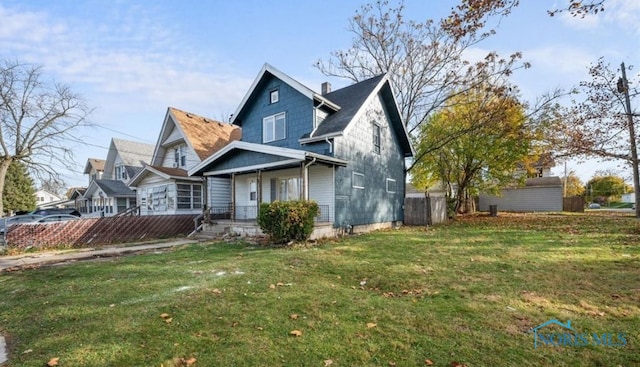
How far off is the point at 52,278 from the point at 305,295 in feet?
19.7

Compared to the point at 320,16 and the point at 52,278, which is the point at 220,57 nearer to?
the point at 320,16

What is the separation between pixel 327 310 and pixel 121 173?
31.9m

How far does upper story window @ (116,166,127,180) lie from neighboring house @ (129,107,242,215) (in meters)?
9.73

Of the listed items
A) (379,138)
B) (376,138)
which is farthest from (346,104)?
(379,138)

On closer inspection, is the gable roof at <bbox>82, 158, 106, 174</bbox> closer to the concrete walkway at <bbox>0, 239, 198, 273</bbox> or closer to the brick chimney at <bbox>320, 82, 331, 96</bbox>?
the concrete walkway at <bbox>0, 239, 198, 273</bbox>

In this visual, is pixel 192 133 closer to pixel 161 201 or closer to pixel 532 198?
pixel 161 201

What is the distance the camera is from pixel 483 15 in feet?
22.2

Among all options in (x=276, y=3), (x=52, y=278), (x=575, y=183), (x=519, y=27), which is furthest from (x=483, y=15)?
(x=575, y=183)

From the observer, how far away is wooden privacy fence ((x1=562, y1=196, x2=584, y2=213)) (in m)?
29.9

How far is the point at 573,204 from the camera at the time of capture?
3042cm

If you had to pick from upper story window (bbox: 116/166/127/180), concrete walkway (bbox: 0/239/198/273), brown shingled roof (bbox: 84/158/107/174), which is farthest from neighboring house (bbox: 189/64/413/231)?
brown shingled roof (bbox: 84/158/107/174)

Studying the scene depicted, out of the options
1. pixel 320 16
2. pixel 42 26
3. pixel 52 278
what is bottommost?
pixel 52 278

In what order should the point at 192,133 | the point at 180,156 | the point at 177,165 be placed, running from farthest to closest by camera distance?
the point at 177,165 < the point at 180,156 < the point at 192,133

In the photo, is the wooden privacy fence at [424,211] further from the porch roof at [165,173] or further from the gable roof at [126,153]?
the gable roof at [126,153]
